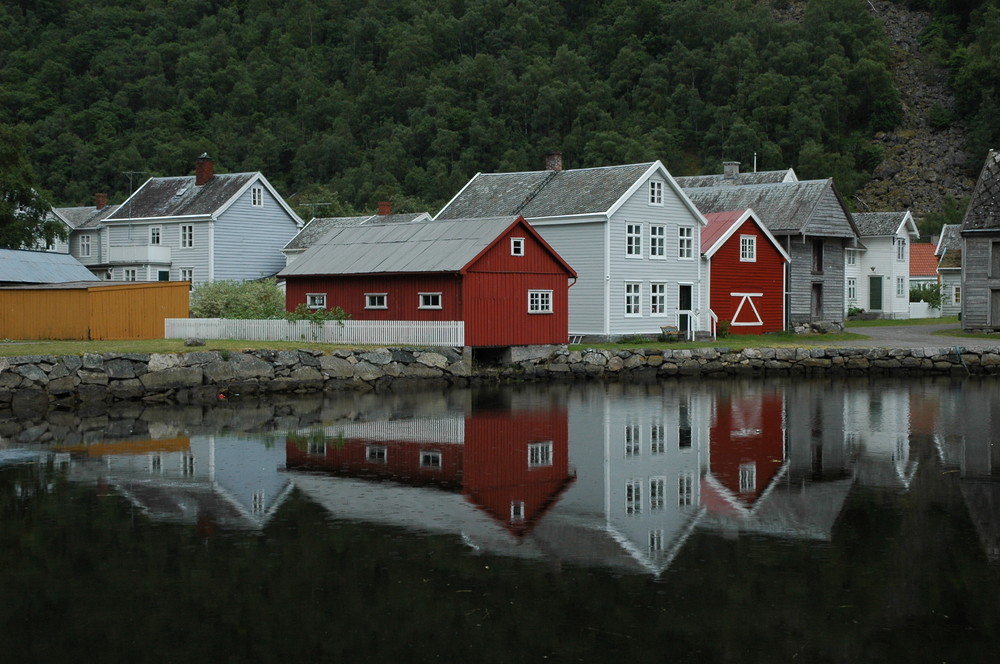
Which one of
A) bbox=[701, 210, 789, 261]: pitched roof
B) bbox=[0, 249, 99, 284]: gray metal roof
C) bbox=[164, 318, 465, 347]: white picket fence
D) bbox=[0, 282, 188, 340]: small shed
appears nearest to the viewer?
bbox=[0, 282, 188, 340]: small shed

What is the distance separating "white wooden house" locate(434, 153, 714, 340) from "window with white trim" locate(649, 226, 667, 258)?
Result: 41 millimetres

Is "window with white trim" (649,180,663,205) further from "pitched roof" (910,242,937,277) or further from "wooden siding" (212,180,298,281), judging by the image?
"pitched roof" (910,242,937,277)

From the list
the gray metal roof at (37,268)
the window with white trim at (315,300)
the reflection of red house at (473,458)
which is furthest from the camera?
the gray metal roof at (37,268)

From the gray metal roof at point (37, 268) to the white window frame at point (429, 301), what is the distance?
1342cm

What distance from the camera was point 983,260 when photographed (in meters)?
50.2

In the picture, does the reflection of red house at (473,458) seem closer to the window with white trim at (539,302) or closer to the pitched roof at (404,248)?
the pitched roof at (404,248)

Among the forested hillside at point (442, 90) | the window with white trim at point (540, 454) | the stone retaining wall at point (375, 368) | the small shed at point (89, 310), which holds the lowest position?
the window with white trim at point (540, 454)

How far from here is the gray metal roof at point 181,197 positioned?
61438 mm

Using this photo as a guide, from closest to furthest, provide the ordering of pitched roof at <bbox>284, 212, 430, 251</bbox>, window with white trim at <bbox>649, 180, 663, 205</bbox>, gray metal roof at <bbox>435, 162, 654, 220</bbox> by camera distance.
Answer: gray metal roof at <bbox>435, 162, 654, 220</bbox>, window with white trim at <bbox>649, 180, 663, 205</bbox>, pitched roof at <bbox>284, 212, 430, 251</bbox>

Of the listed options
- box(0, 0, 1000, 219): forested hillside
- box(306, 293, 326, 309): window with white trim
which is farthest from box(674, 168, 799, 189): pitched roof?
box(0, 0, 1000, 219): forested hillside

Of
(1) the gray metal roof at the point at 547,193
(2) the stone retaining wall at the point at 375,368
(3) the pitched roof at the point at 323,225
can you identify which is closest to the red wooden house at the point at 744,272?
(1) the gray metal roof at the point at 547,193

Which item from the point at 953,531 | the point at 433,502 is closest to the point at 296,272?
the point at 433,502

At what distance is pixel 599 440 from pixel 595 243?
76.5 ft

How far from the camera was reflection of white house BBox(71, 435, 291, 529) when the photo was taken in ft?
50.0
